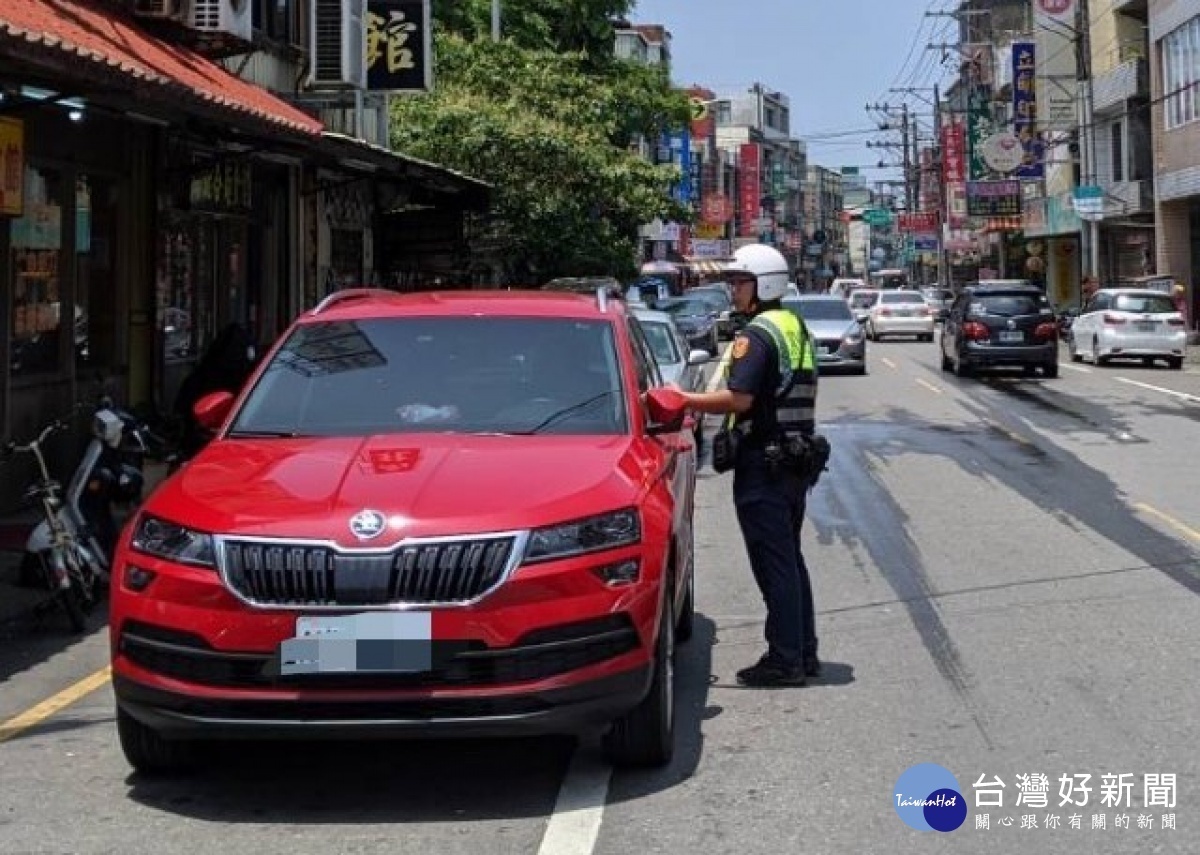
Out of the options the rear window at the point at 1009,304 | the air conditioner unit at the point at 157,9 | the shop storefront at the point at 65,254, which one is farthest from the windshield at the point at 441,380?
the rear window at the point at 1009,304

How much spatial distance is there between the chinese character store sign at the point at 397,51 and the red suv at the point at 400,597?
1307 centimetres

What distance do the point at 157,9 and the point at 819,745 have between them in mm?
9795

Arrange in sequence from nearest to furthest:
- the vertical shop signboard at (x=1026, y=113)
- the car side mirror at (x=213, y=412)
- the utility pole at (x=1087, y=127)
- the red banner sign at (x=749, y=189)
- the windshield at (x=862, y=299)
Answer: the car side mirror at (x=213, y=412) → the utility pole at (x=1087, y=127) → the vertical shop signboard at (x=1026, y=113) → the windshield at (x=862, y=299) → the red banner sign at (x=749, y=189)

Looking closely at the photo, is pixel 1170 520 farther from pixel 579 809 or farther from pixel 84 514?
pixel 84 514

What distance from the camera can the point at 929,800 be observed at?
471 centimetres

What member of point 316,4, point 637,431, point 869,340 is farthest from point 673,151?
point 637,431

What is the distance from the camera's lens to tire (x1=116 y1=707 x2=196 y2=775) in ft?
16.0

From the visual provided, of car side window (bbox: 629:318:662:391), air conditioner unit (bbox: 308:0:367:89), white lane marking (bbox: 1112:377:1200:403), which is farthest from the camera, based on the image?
white lane marking (bbox: 1112:377:1200:403)

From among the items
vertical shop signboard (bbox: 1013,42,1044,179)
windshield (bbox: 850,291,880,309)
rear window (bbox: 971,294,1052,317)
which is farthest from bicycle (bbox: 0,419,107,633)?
windshield (bbox: 850,291,880,309)

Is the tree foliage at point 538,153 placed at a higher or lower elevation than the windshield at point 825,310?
higher

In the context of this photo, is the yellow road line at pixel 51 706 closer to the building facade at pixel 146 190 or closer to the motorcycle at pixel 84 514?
the motorcycle at pixel 84 514

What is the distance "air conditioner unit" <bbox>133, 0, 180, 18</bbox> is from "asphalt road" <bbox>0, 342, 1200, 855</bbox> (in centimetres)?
664

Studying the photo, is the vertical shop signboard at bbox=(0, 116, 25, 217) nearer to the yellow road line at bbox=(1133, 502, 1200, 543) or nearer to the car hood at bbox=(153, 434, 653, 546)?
Answer: the car hood at bbox=(153, 434, 653, 546)

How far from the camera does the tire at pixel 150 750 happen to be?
4.88 metres
